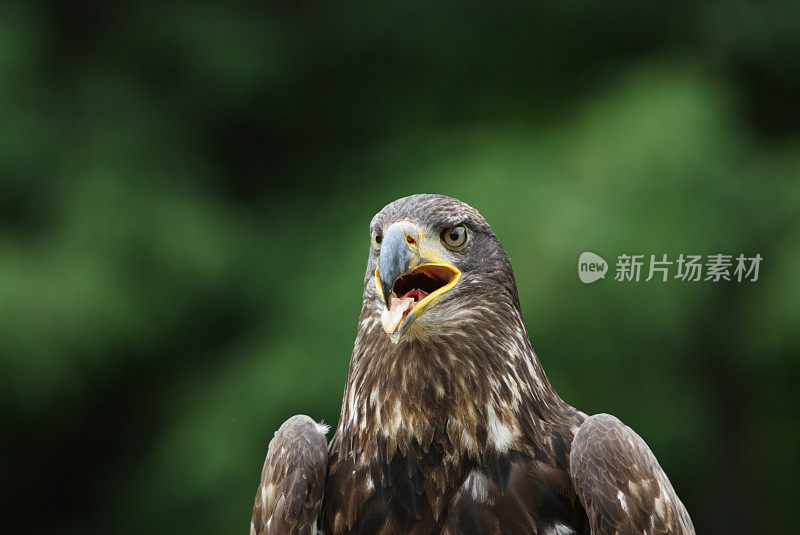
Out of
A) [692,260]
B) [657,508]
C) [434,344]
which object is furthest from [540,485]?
[692,260]

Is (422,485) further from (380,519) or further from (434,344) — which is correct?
(434,344)

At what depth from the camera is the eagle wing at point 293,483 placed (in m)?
2.21

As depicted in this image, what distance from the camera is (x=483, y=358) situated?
220 centimetres

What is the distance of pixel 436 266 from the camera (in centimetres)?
217

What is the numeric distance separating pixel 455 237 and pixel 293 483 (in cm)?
74

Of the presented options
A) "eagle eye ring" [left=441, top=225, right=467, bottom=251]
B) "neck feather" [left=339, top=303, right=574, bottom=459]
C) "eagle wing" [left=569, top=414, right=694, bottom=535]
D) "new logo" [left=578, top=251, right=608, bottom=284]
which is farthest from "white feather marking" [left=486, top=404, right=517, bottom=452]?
"new logo" [left=578, top=251, right=608, bottom=284]

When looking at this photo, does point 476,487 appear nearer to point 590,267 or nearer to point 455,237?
point 455,237

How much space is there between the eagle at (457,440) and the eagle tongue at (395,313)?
0.17ft

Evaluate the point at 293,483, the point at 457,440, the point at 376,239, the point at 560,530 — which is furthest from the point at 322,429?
the point at 560,530

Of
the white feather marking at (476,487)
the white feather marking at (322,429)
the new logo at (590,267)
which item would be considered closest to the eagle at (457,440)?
the white feather marking at (476,487)

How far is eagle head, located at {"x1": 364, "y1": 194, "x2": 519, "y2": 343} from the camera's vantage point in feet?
6.67

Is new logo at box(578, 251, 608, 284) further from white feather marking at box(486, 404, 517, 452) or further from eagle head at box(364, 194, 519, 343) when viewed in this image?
white feather marking at box(486, 404, 517, 452)

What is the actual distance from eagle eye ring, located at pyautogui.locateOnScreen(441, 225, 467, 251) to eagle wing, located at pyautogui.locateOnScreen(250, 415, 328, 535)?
2.05ft

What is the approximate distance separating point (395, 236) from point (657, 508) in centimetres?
91
